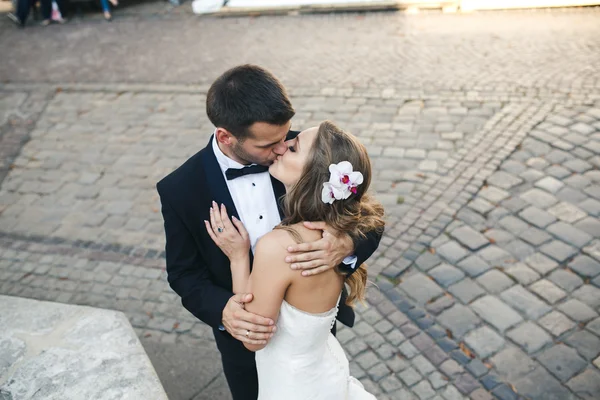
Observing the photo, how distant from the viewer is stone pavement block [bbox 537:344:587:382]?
407 centimetres

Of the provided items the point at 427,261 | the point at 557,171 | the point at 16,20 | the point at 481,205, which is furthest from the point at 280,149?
the point at 16,20

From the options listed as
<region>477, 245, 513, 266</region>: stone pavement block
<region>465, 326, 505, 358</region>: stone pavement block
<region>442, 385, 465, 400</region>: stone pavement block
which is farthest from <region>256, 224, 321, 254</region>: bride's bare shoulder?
<region>477, 245, 513, 266</region>: stone pavement block

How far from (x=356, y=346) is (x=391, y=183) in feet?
7.66

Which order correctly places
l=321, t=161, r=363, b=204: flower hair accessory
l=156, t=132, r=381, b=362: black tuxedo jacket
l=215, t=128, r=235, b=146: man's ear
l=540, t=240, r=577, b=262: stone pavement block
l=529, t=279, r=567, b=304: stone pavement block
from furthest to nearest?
l=540, t=240, r=577, b=262: stone pavement block, l=529, t=279, r=567, b=304: stone pavement block, l=156, t=132, r=381, b=362: black tuxedo jacket, l=215, t=128, r=235, b=146: man's ear, l=321, t=161, r=363, b=204: flower hair accessory

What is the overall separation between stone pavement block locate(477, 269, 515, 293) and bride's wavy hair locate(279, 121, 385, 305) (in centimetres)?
252

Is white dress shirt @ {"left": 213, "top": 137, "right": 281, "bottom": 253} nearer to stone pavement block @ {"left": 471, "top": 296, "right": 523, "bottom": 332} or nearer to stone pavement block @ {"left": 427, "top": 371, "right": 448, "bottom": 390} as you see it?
stone pavement block @ {"left": 427, "top": 371, "right": 448, "bottom": 390}

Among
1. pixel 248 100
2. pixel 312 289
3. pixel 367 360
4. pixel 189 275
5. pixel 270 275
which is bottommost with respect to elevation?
pixel 367 360

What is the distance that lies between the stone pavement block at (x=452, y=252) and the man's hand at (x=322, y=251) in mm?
2715

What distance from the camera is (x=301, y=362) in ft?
9.30

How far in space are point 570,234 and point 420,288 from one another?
63.8 inches

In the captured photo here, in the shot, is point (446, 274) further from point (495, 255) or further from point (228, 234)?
point (228, 234)

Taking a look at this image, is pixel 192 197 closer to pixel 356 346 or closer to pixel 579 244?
pixel 356 346

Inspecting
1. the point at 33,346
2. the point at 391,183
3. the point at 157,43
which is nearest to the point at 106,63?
the point at 157,43

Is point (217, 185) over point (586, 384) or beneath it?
over
